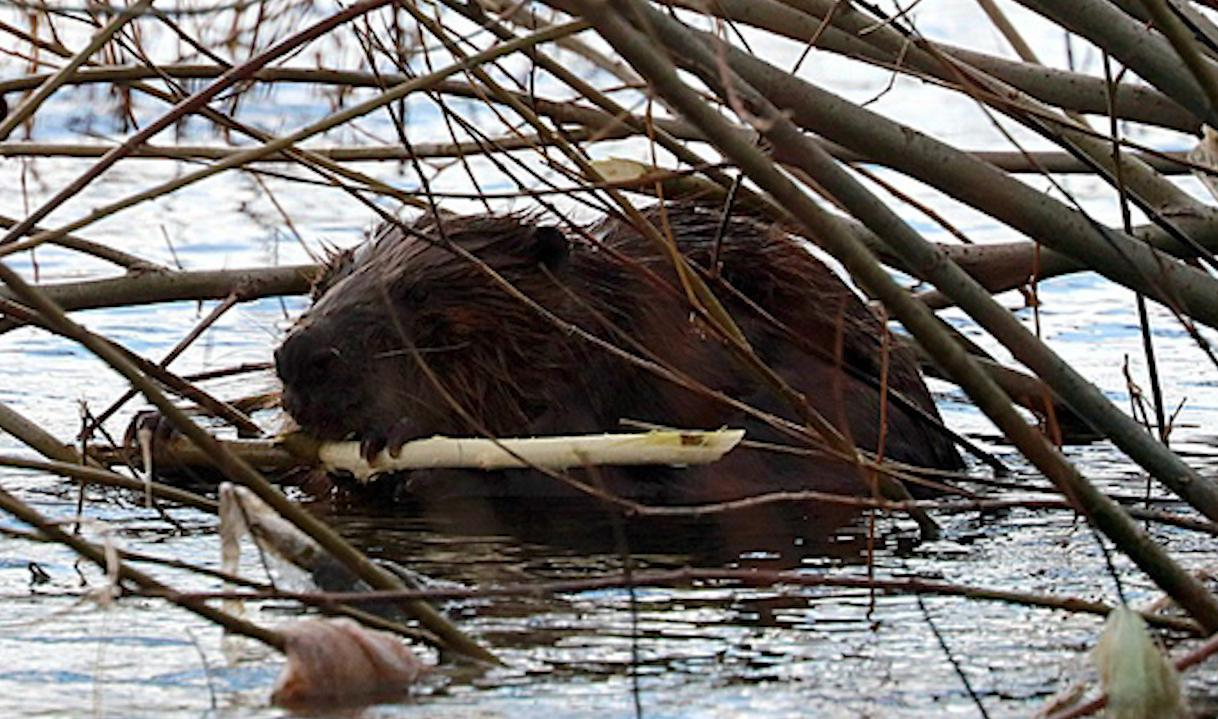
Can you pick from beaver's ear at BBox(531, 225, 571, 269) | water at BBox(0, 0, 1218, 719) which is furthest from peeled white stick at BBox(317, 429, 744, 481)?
beaver's ear at BBox(531, 225, 571, 269)

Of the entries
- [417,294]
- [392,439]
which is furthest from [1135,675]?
[417,294]

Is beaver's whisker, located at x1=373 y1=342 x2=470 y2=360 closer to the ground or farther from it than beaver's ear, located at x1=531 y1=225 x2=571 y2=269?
closer to the ground

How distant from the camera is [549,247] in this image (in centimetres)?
390

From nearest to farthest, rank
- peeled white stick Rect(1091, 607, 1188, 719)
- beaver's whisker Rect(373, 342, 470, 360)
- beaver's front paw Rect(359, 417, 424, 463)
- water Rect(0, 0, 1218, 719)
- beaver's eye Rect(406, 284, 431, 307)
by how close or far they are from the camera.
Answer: peeled white stick Rect(1091, 607, 1188, 719)
water Rect(0, 0, 1218, 719)
beaver's front paw Rect(359, 417, 424, 463)
beaver's whisker Rect(373, 342, 470, 360)
beaver's eye Rect(406, 284, 431, 307)

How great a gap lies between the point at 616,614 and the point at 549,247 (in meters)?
1.25

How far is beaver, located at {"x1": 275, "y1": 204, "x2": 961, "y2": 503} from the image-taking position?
144 inches

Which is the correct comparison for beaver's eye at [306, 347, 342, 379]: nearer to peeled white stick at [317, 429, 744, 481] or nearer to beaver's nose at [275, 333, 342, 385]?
beaver's nose at [275, 333, 342, 385]

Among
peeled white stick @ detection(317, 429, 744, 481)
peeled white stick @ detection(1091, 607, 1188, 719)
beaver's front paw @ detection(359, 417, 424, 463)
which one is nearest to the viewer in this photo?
peeled white stick @ detection(1091, 607, 1188, 719)

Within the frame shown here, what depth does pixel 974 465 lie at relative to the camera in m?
4.21

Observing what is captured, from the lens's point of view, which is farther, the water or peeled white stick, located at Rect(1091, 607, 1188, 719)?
the water

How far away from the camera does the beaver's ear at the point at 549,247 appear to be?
12.7ft

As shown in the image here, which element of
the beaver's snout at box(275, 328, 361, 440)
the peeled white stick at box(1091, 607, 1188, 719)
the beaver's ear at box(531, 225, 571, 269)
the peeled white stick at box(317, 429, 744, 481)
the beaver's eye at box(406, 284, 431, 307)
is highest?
the beaver's ear at box(531, 225, 571, 269)

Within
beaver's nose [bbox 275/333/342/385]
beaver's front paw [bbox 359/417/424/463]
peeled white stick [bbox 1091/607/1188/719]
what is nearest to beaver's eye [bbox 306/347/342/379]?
beaver's nose [bbox 275/333/342/385]

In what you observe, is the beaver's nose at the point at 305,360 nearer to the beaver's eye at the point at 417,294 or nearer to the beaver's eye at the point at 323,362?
the beaver's eye at the point at 323,362
